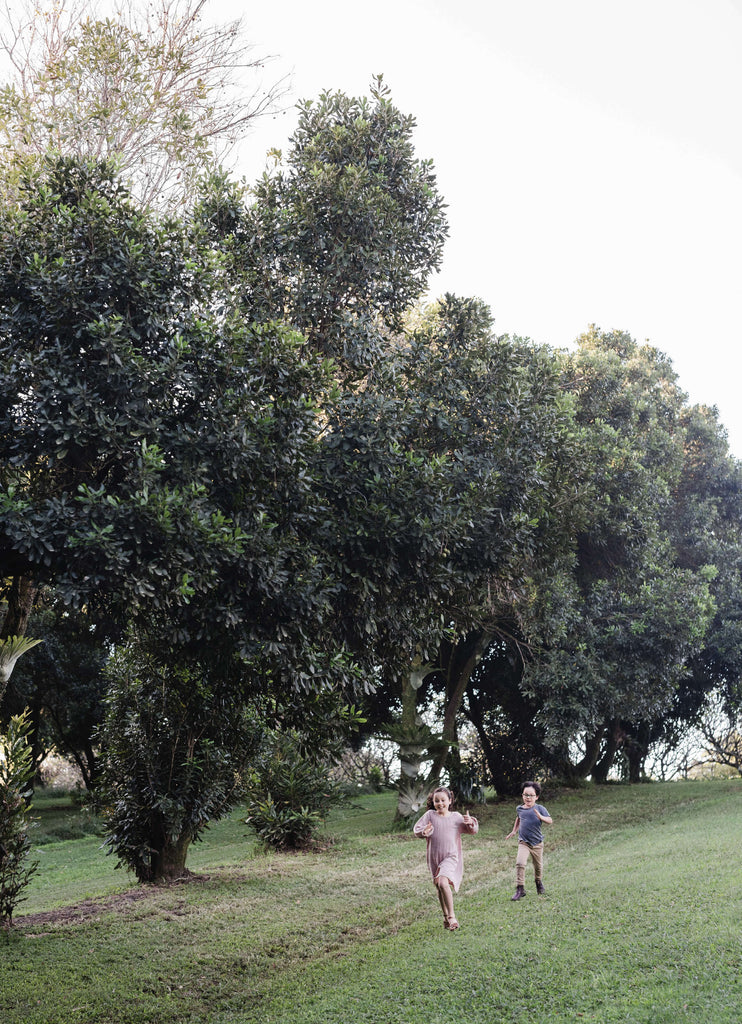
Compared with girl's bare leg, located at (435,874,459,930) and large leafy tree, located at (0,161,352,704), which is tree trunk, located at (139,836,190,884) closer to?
girl's bare leg, located at (435,874,459,930)

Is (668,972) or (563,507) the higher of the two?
(563,507)

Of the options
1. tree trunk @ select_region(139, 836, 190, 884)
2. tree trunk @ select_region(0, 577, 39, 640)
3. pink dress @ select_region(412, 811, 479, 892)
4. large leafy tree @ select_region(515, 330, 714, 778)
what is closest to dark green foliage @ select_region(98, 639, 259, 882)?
tree trunk @ select_region(139, 836, 190, 884)

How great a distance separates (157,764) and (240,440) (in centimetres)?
762

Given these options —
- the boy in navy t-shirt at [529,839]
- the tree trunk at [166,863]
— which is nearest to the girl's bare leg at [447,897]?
the boy in navy t-shirt at [529,839]

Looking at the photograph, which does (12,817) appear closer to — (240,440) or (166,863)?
(166,863)

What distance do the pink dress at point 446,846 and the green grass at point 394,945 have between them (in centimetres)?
75

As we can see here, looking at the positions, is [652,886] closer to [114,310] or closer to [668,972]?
A: [668,972]

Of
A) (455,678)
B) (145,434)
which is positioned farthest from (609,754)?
(145,434)

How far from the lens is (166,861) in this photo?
46.1ft

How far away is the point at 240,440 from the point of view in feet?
26.4

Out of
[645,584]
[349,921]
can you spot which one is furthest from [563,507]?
[349,921]

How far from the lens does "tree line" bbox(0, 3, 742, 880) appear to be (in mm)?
7773

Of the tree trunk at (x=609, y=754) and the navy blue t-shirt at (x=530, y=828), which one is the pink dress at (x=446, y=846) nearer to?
the navy blue t-shirt at (x=530, y=828)

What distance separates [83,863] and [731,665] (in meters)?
19.3
